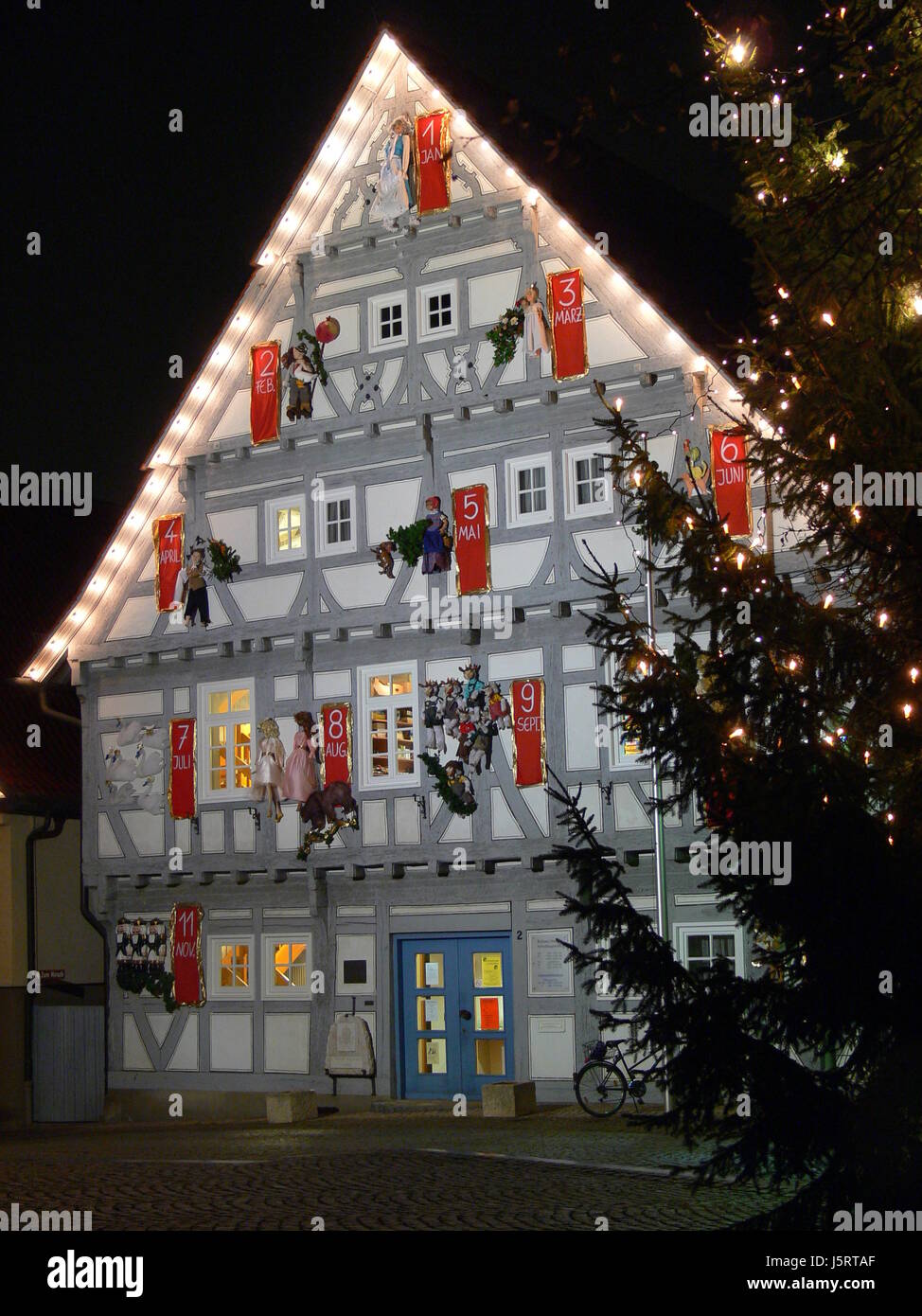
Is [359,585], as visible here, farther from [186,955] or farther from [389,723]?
[186,955]

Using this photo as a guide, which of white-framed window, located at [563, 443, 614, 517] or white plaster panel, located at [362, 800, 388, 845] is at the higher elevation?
white-framed window, located at [563, 443, 614, 517]

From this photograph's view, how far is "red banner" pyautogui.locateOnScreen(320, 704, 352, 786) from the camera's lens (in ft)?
75.4

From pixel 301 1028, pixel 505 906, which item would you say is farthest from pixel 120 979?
pixel 505 906

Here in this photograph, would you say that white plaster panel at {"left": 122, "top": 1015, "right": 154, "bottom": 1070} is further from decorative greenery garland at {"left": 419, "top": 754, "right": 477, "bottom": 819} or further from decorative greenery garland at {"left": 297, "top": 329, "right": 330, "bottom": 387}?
decorative greenery garland at {"left": 297, "top": 329, "right": 330, "bottom": 387}

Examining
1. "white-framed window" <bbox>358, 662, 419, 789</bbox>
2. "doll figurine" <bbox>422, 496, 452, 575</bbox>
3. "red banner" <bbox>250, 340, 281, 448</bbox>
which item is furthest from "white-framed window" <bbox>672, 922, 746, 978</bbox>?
"red banner" <bbox>250, 340, 281, 448</bbox>

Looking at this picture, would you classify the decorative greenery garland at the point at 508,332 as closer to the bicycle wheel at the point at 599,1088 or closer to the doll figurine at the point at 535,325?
the doll figurine at the point at 535,325

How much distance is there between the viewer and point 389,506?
23.1 m

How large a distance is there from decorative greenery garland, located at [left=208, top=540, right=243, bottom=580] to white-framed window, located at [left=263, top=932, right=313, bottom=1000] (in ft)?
16.1

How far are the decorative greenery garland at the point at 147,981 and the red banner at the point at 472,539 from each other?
7112 mm

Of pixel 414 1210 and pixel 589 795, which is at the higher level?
pixel 589 795

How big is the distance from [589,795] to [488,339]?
5959 millimetres

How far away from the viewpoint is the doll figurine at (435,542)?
22.3 metres

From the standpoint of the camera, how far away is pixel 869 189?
763cm
